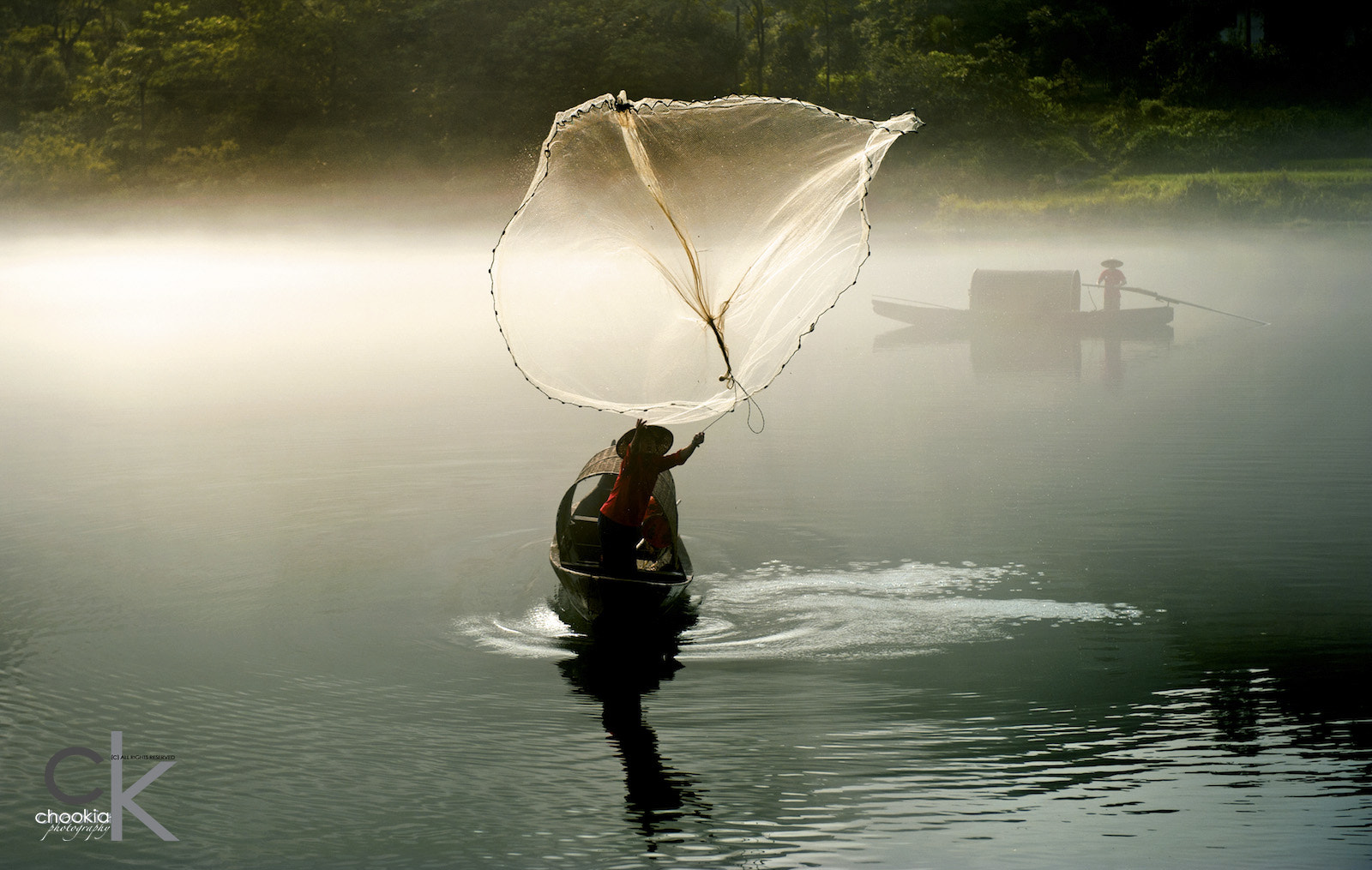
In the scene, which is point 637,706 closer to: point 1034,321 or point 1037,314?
point 1037,314

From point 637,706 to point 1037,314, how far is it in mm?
26068

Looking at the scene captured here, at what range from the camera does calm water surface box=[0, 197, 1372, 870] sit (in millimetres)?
7156

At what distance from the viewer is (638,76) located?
192ft

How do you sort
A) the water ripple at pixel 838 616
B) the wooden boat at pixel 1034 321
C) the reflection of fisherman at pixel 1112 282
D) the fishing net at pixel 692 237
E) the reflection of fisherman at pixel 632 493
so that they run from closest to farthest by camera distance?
the fishing net at pixel 692 237 → the reflection of fisherman at pixel 632 493 → the water ripple at pixel 838 616 → the reflection of fisherman at pixel 1112 282 → the wooden boat at pixel 1034 321

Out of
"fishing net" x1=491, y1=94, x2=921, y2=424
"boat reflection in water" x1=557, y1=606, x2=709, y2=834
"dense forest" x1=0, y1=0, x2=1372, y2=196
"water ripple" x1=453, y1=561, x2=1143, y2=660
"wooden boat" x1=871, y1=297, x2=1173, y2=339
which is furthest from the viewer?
"dense forest" x1=0, y1=0, x2=1372, y2=196

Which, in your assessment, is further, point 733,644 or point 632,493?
point 733,644

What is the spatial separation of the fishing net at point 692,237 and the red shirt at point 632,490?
0.35 meters

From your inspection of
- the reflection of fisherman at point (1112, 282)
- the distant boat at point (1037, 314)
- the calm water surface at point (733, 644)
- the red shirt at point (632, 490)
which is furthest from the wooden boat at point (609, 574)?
the distant boat at point (1037, 314)

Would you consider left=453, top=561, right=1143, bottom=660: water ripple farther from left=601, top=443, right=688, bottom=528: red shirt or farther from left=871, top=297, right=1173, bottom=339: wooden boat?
left=871, top=297, right=1173, bottom=339: wooden boat

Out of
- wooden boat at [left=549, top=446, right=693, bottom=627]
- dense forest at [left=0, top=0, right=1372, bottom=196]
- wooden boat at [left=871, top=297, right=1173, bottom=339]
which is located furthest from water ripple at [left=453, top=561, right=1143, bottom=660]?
dense forest at [left=0, top=0, right=1372, bottom=196]

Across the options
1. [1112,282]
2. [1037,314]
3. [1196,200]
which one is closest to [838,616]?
[1112,282]

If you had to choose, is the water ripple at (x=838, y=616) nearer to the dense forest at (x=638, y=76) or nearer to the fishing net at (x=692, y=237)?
the fishing net at (x=692, y=237)

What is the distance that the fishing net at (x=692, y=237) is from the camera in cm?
884

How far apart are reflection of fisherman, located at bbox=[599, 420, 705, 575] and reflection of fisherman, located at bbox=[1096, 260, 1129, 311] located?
75.4ft
